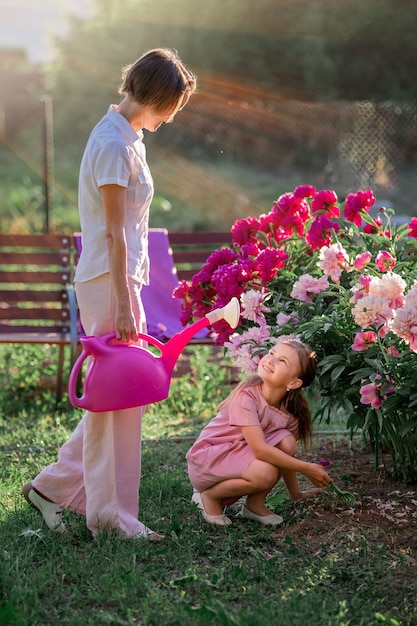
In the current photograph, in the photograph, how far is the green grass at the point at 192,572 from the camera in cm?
232

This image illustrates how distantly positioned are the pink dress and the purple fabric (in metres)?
1.90

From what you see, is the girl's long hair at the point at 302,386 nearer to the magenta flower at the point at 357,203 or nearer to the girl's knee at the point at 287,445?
the girl's knee at the point at 287,445

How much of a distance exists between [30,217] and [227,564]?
27.5 feet

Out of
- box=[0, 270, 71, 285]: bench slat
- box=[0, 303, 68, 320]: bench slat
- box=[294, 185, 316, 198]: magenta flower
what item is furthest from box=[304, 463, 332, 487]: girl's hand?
box=[0, 270, 71, 285]: bench slat

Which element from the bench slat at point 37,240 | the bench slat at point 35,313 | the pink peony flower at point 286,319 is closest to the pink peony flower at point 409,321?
the pink peony flower at point 286,319

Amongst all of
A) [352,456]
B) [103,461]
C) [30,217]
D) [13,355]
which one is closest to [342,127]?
[30,217]

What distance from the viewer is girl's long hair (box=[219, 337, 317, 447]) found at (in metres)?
2.98

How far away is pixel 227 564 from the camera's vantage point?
2666 mm

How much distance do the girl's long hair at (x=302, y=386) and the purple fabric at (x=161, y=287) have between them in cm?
192

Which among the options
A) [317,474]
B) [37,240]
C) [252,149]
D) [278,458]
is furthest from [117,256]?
[252,149]

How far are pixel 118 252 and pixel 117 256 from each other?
0.5 inches

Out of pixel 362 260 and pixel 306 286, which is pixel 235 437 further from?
pixel 362 260

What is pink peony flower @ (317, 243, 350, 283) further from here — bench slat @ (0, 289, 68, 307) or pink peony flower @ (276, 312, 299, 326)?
bench slat @ (0, 289, 68, 307)

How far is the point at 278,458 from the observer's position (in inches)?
115
